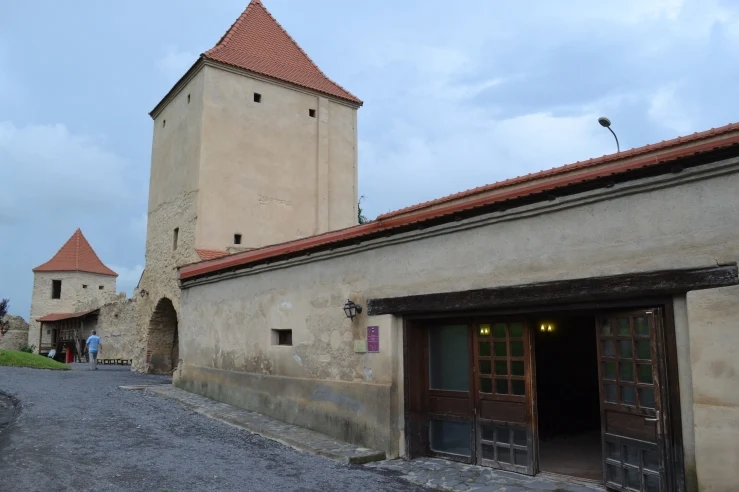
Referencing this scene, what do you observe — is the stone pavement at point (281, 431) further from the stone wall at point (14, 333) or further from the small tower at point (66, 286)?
the stone wall at point (14, 333)

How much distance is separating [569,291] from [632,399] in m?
1.13

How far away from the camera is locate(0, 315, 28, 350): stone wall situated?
40562 mm

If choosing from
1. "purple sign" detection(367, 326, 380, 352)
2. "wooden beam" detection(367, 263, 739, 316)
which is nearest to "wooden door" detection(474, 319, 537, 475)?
"wooden beam" detection(367, 263, 739, 316)

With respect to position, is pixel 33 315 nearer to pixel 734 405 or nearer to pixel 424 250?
pixel 424 250

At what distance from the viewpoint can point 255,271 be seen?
10547 mm

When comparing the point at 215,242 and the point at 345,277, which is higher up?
the point at 215,242

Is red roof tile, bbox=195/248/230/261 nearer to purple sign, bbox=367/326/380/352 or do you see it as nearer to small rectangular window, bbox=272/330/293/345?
small rectangular window, bbox=272/330/293/345

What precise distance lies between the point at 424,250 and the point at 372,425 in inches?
96.6

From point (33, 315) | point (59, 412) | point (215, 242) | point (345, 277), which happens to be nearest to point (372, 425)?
point (345, 277)

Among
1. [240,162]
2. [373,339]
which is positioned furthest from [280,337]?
[240,162]

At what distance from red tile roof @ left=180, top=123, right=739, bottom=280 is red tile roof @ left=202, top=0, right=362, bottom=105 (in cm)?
987

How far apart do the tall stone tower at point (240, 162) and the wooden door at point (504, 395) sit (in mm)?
11559

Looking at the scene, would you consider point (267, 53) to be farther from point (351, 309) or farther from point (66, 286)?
point (66, 286)

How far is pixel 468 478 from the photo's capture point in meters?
6.27
